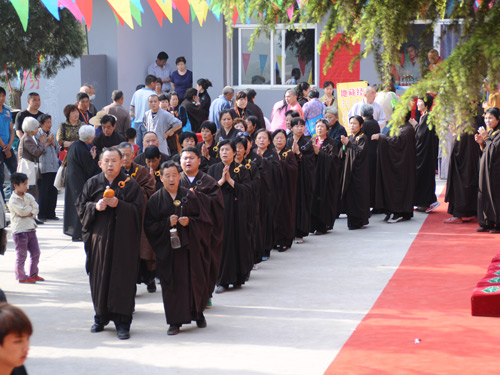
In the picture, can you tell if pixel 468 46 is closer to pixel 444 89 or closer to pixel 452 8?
pixel 444 89

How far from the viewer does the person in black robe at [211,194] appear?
26.2 ft

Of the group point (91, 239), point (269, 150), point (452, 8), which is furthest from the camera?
point (269, 150)

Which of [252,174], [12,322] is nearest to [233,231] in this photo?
[252,174]

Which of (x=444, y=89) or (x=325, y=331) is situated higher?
(x=444, y=89)

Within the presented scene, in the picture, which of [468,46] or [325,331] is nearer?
[468,46]

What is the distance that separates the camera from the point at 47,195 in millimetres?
13242

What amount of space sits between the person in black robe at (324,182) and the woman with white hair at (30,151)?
4281mm

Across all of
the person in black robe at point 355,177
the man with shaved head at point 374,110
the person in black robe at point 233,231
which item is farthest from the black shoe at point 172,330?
the man with shaved head at point 374,110

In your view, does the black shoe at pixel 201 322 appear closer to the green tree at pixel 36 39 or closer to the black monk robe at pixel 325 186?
the black monk robe at pixel 325 186

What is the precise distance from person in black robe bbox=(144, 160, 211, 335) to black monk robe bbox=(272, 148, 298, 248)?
3.41 metres

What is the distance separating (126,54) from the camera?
20.6m

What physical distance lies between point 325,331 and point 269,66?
530 inches

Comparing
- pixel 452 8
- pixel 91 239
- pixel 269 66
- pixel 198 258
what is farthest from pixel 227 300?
pixel 269 66

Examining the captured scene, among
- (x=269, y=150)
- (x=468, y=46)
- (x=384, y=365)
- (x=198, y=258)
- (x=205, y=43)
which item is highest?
(x=205, y=43)
